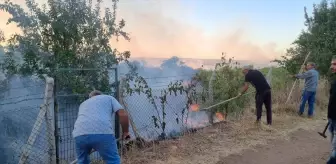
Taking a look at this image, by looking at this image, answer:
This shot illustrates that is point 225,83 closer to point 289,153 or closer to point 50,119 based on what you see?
point 289,153

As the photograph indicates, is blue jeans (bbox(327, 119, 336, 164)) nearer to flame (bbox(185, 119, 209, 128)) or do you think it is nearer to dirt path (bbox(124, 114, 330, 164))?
dirt path (bbox(124, 114, 330, 164))

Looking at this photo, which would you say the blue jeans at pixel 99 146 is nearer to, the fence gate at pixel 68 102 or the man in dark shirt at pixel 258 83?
the fence gate at pixel 68 102

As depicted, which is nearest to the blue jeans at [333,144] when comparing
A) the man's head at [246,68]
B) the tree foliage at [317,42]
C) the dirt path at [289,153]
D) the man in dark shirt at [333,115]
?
the man in dark shirt at [333,115]

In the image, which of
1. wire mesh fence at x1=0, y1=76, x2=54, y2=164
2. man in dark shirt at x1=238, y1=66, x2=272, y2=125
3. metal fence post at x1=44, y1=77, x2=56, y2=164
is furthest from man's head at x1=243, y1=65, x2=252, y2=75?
metal fence post at x1=44, y1=77, x2=56, y2=164

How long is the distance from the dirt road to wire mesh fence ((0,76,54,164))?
3071 mm

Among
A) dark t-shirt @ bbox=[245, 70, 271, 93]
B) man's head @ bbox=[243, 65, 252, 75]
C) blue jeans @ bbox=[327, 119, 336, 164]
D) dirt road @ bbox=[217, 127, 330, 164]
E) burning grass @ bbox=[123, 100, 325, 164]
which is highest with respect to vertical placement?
man's head @ bbox=[243, 65, 252, 75]

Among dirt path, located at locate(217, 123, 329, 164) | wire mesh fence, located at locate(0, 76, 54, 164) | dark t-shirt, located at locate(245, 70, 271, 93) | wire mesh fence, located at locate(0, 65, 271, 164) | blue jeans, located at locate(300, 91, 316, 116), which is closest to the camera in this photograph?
wire mesh fence, located at locate(0, 76, 54, 164)

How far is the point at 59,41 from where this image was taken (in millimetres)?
7023

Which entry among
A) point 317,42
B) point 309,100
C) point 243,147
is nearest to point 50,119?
point 243,147

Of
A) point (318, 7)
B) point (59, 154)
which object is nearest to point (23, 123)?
point (59, 154)

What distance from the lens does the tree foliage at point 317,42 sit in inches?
579

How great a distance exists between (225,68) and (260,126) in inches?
70.7

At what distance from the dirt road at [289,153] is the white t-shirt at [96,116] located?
8.73 ft

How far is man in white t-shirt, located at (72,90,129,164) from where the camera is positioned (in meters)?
4.31
